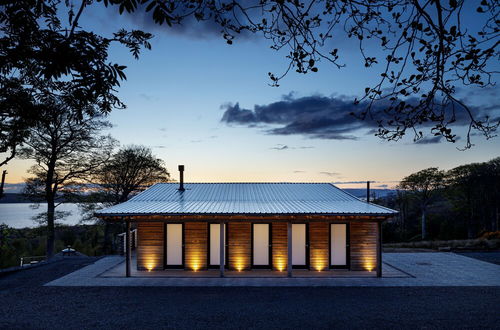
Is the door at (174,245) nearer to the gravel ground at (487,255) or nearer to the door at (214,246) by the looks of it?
the door at (214,246)

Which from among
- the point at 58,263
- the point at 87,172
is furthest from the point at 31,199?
the point at 58,263

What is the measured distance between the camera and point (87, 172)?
2031cm

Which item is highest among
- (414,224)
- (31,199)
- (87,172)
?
(87,172)

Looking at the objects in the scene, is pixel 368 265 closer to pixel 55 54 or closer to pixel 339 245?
pixel 339 245

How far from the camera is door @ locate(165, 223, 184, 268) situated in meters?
13.2

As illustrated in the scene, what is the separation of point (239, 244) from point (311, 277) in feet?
10.5

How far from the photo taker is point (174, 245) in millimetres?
13289

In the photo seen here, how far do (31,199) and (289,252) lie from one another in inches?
639

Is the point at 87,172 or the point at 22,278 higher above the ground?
the point at 87,172

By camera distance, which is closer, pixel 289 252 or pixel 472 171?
pixel 289 252
